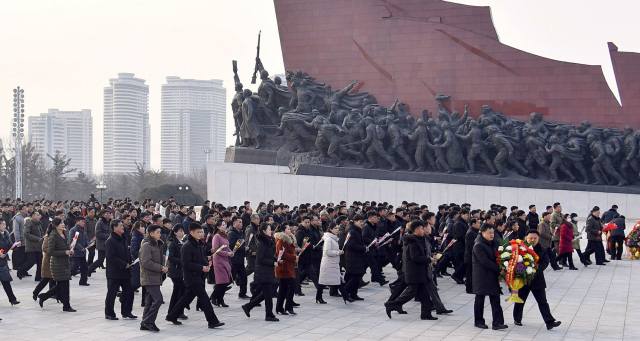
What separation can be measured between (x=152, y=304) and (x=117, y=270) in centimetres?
67

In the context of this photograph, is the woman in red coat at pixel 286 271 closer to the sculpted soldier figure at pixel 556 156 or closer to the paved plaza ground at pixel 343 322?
the paved plaza ground at pixel 343 322

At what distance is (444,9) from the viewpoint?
72.6 ft

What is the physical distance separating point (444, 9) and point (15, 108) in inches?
739

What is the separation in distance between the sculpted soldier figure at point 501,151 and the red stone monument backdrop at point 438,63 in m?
1.27

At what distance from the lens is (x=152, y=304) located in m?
7.48

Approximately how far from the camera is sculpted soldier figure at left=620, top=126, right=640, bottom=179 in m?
19.1

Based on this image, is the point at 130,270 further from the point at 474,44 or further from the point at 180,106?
the point at 180,106

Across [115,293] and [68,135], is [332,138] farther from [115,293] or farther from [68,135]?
[68,135]

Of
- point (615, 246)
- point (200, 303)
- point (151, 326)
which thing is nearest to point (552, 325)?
point (200, 303)

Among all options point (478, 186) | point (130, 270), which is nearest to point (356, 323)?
point (130, 270)

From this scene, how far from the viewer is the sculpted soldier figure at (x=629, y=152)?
1906 centimetres

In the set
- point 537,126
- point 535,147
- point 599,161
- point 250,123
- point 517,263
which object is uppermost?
point 250,123

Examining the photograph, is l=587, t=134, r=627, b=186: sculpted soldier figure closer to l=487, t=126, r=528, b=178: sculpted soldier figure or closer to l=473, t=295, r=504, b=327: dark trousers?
l=487, t=126, r=528, b=178: sculpted soldier figure

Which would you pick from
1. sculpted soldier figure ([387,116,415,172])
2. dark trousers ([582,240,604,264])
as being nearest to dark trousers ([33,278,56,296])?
dark trousers ([582,240,604,264])
